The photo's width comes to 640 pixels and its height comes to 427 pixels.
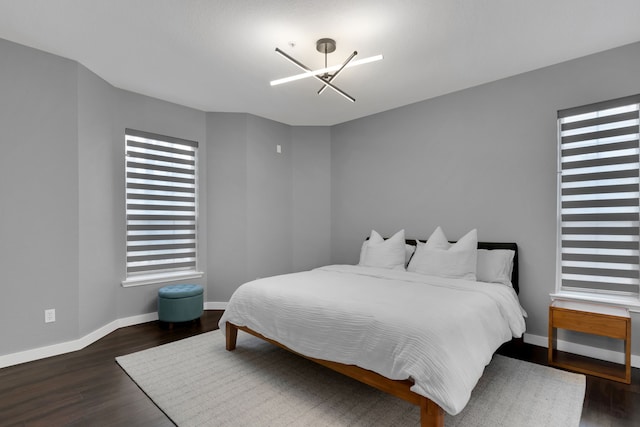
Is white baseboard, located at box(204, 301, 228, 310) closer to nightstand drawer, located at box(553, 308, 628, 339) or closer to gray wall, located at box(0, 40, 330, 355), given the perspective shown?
gray wall, located at box(0, 40, 330, 355)

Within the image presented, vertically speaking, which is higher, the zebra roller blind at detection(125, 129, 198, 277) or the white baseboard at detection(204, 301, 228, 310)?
the zebra roller blind at detection(125, 129, 198, 277)

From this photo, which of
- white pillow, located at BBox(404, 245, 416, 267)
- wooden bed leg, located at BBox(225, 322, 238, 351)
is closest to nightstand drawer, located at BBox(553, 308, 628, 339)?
white pillow, located at BBox(404, 245, 416, 267)

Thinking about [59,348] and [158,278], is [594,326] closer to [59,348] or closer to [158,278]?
[158,278]

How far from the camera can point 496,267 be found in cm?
326

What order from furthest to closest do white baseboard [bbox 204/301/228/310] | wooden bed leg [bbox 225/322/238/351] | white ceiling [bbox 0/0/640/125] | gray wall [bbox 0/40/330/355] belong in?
white baseboard [bbox 204/301/228/310] < wooden bed leg [bbox 225/322/238/351] < gray wall [bbox 0/40/330/355] < white ceiling [bbox 0/0/640/125]

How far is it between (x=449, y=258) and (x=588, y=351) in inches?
55.5

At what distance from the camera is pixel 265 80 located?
356 centimetres

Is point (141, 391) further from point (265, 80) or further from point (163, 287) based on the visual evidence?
point (265, 80)

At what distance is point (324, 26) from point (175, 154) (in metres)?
2.74

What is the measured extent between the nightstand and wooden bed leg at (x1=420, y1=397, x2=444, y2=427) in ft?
5.48

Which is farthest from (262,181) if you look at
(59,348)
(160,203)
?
(59,348)

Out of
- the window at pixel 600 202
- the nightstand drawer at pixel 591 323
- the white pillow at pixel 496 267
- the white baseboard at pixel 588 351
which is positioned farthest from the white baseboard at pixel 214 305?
the window at pixel 600 202

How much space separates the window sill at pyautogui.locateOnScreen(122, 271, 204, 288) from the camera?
12.8 feet

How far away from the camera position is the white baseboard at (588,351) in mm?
2771
